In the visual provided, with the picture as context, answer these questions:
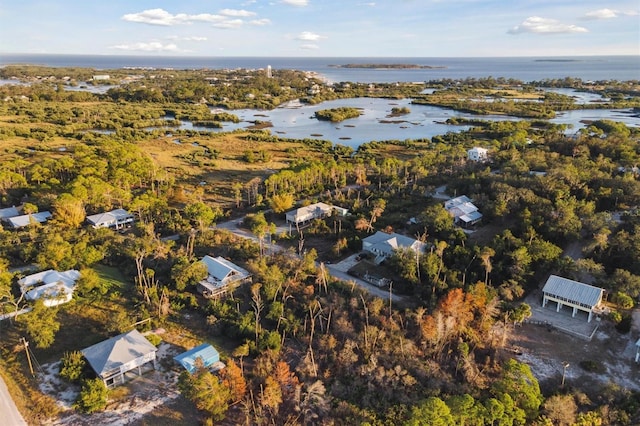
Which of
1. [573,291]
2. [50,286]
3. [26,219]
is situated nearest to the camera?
[573,291]

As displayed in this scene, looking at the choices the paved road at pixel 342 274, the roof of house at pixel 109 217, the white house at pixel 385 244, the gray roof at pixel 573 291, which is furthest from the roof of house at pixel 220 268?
the gray roof at pixel 573 291

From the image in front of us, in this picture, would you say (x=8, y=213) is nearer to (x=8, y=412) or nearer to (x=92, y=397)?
(x=8, y=412)

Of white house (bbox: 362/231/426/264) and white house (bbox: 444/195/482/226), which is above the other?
white house (bbox: 444/195/482/226)

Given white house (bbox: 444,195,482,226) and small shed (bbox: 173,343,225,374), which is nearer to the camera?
small shed (bbox: 173,343,225,374)

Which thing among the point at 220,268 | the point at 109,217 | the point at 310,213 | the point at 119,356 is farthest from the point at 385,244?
the point at 109,217

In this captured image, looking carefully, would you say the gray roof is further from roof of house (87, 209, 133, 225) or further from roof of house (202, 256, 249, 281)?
roof of house (87, 209, 133, 225)

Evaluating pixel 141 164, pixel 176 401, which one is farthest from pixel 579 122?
pixel 176 401

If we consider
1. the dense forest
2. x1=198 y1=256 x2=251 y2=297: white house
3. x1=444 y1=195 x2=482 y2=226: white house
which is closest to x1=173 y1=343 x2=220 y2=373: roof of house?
the dense forest
